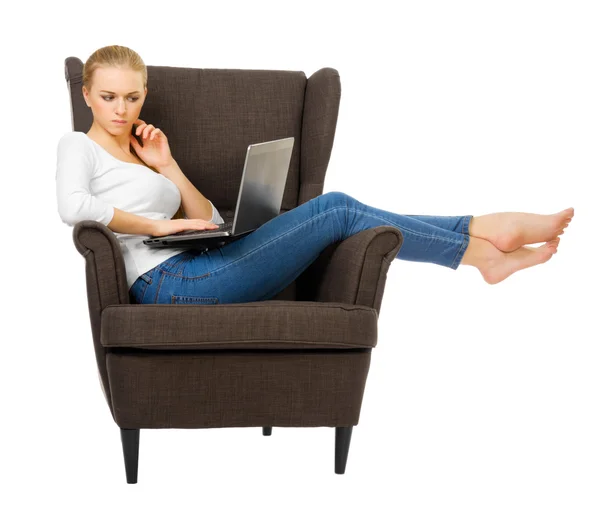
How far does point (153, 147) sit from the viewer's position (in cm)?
345

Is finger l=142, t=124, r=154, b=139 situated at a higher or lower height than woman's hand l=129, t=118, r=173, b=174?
higher

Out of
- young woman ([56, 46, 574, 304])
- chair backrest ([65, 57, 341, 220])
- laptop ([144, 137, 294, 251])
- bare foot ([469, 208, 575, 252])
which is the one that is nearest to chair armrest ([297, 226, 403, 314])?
young woman ([56, 46, 574, 304])

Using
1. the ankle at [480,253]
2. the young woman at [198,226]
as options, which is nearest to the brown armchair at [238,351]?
the young woman at [198,226]

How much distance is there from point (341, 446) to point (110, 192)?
3.59 ft

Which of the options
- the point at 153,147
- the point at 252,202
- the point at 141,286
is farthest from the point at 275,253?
the point at 153,147

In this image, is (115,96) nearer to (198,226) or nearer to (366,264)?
(198,226)

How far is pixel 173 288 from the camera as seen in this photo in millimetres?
3027

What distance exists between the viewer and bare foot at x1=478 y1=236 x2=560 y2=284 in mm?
3312

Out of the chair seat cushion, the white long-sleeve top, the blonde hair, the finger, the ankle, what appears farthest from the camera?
the finger

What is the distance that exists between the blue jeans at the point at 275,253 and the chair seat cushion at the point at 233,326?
151 mm

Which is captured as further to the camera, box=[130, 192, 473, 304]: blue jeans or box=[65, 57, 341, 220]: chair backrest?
box=[65, 57, 341, 220]: chair backrest

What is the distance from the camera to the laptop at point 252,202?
2.98 meters

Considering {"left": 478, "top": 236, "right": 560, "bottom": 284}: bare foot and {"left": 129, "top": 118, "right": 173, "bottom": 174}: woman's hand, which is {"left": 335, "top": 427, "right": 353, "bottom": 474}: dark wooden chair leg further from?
{"left": 129, "top": 118, "right": 173, "bottom": 174}: woman's hand

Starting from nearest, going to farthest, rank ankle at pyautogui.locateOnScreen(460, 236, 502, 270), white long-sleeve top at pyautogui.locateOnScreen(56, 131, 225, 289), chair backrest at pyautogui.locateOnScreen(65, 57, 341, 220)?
1. white long-sleeve top at pyautogui.locateOnScreen(56, 131, 225, 289)
2. ankle at pyautogui.locateOnScreen(460, 236, 502, 270)
3. chair backrest at pyautogui.locateOnScreen(65, 57, 341, 220)
